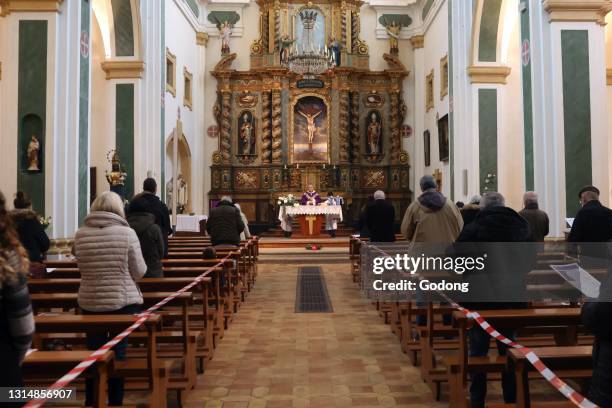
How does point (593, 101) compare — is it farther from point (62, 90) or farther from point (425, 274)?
point (62, 90)

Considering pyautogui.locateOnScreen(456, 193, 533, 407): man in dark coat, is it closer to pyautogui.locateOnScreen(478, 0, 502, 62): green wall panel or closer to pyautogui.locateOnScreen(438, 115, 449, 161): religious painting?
pyautogui.locateOnScreen(478, 0, 502, 62): green wall panel

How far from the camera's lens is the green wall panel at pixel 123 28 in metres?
13.4

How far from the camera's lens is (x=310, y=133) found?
66.0 ft

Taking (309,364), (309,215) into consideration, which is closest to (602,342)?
(309,364)

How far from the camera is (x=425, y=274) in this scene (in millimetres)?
5551

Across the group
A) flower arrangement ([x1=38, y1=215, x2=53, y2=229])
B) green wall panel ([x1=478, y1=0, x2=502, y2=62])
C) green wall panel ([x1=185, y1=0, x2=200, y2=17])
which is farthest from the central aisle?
green wall panel ([x1=185, y1=0, x2=200, y2=17])

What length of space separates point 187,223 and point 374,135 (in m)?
8.15

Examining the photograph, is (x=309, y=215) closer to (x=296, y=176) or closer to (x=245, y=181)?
(x=296, y=176)

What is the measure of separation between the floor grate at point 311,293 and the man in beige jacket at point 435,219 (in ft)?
7.61

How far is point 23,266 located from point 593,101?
29.4 ft

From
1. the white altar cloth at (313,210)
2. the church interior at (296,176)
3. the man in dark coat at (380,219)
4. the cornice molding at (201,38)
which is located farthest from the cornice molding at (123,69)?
the man in dark coat at (380,219)

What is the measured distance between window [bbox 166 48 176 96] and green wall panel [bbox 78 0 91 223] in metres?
6.41

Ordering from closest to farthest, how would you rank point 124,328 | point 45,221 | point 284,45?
point 124,328 → point 45,221 → point 284,45

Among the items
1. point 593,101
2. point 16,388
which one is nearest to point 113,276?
point 16,388
